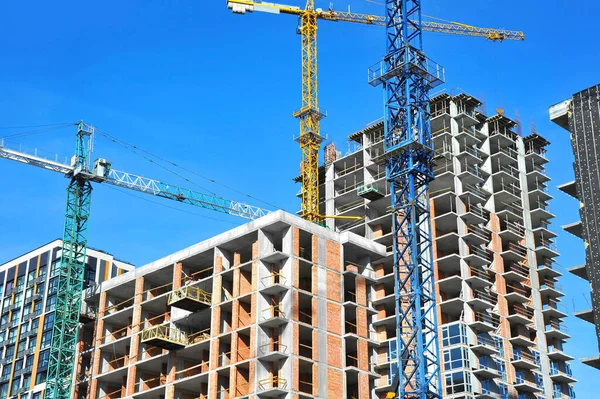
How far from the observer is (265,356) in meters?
89.6

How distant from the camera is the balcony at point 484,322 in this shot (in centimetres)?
10731

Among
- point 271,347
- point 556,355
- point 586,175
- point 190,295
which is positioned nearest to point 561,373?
point 556,355

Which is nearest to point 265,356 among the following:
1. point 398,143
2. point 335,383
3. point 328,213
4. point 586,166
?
point 335,383

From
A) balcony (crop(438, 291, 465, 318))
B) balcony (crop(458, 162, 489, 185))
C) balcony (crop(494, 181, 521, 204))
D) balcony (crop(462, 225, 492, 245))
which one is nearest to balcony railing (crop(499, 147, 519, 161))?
balcony (crop(494, 181, 521, 204))

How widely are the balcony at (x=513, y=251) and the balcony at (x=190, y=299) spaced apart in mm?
37432

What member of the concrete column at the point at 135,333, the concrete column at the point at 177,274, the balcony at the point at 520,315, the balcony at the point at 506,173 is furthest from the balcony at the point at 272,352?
the balcony at the point at 506,173

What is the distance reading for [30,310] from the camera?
5546 inches

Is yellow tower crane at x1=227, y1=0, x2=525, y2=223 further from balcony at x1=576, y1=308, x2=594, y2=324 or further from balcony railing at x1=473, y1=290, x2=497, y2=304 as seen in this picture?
balcony at x1=576, y1=308, x2=594, y2=324

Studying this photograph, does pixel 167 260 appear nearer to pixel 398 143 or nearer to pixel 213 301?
pixel 213 301

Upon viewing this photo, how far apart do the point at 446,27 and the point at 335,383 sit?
6747 cm

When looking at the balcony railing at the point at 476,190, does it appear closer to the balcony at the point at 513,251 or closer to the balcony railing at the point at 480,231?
the balcony railing at the point at 480,231

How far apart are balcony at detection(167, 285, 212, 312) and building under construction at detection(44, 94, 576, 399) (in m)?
0.20

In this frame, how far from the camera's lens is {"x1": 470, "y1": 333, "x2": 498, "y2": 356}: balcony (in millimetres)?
106188

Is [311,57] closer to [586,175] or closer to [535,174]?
[535,174]
